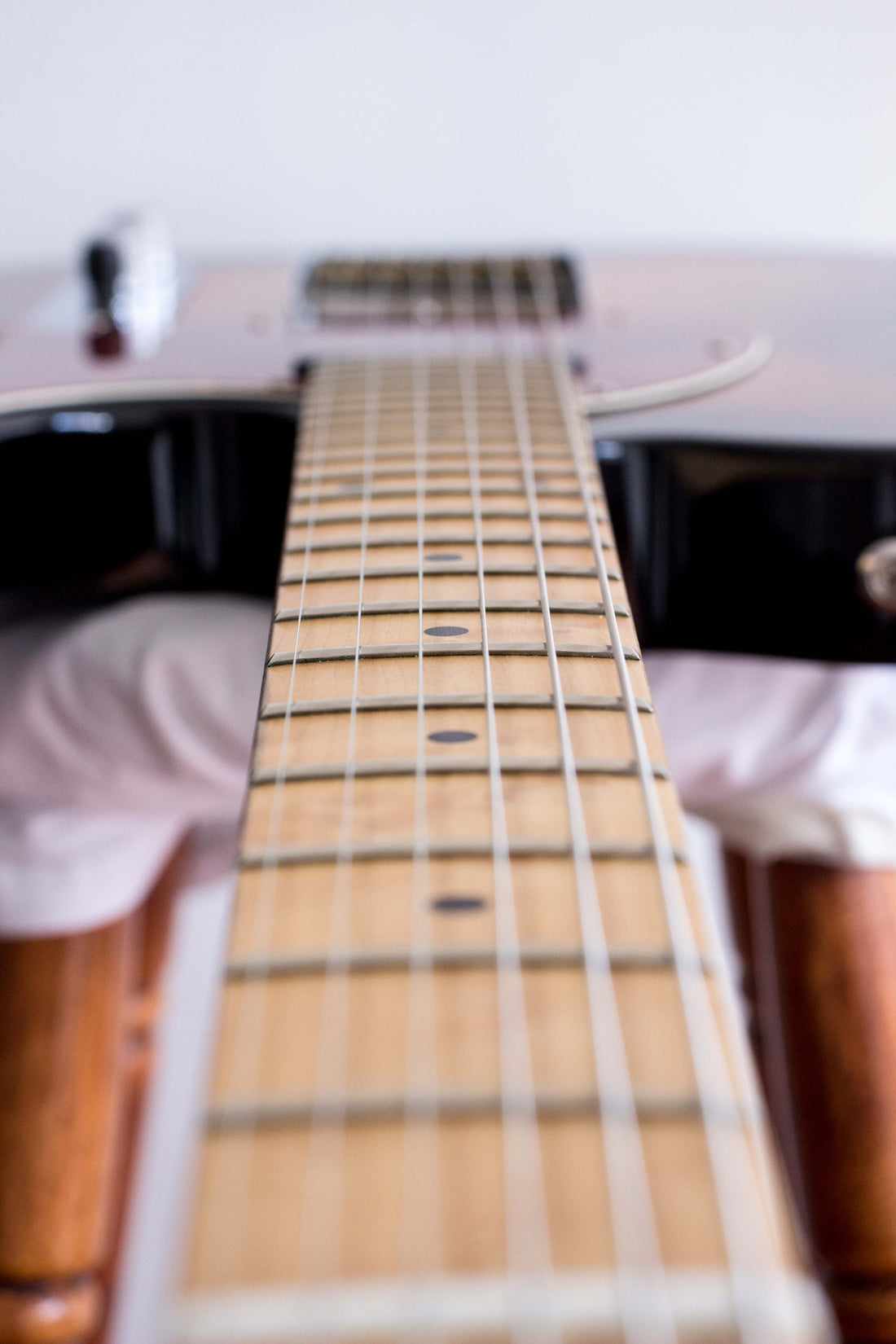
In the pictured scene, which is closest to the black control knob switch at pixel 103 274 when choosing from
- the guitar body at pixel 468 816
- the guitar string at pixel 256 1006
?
the guitar body at pixel 468 816

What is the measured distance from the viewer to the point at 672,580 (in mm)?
500

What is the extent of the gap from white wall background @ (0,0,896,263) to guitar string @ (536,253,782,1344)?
0.95 meters

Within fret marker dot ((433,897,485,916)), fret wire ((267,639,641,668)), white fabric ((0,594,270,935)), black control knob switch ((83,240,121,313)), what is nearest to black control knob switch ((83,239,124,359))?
black control knob switch ((83,240,121,313))

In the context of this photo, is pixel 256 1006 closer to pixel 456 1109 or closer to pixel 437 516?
pixel 456 1109

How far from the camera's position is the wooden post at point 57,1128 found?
634mm

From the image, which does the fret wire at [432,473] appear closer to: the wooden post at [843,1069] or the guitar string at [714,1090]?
the guitar string at [714,1090]

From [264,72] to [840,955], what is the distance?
98 centimetres

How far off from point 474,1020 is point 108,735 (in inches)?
17.3

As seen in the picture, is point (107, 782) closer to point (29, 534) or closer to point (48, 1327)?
point (29, 534)

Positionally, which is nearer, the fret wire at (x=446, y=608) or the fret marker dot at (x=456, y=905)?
the fret marker dot at (x=456, y=905)

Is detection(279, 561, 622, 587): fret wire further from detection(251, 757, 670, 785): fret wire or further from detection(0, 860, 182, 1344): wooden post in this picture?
detection(0, 860, 182, 1344): wooden post

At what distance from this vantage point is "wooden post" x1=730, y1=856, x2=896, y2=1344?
587 mm

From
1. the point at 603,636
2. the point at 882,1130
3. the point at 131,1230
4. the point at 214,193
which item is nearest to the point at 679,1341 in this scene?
the point at 603,636

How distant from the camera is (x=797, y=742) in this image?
2.00 feet
